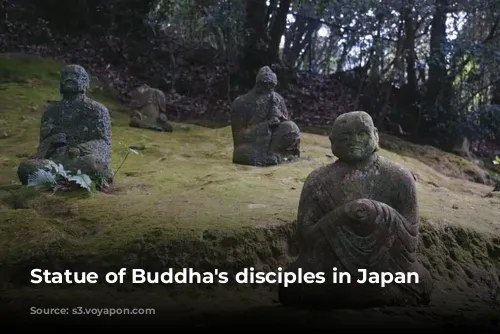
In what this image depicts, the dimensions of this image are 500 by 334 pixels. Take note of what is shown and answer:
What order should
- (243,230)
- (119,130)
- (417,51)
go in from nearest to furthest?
(243,230) < (119,130) < (417,51)

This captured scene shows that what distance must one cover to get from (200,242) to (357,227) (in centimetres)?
154

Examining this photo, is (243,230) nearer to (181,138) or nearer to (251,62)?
(181,138)

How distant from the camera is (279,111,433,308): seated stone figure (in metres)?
3.87

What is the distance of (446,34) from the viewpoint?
13.5 metres

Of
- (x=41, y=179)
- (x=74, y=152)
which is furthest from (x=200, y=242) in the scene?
(x=74, y=152)

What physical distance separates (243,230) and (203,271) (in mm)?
564

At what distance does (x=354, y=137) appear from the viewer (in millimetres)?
4199

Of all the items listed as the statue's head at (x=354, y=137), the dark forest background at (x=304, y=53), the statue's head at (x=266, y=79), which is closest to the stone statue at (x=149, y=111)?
the dark forest background at (x=304, y=53)

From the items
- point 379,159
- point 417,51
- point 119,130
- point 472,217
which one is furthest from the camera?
point 417,51

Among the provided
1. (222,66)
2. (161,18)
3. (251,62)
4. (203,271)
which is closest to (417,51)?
(251,62)

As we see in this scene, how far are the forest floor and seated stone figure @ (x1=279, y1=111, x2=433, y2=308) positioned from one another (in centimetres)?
14

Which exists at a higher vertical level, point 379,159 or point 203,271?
point 379,159

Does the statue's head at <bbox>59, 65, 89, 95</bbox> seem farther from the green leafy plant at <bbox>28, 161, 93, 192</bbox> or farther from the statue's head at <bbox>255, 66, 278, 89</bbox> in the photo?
the statue's head at <bbox>255, 66, 278, 89</bbox>

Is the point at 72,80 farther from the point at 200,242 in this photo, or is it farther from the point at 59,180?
the point at 200,242
